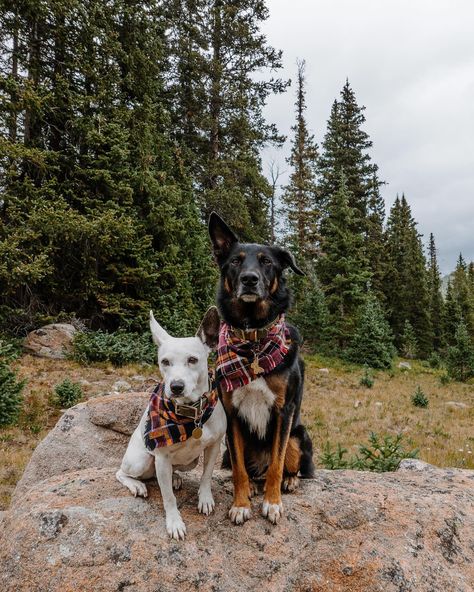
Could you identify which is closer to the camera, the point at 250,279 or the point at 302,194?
the point at 250,279

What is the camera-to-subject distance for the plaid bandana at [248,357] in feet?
9.99

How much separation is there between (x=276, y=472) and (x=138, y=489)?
1.05m

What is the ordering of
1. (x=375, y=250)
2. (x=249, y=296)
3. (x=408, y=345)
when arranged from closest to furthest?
(x=249, y=296) → (x=408, y=345) → (x=375, y=250)

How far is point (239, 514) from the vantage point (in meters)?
2.86

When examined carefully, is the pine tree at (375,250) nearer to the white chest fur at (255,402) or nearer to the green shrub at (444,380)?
the green shrub at (444,380)

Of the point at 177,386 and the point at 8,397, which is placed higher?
the point at 177,386

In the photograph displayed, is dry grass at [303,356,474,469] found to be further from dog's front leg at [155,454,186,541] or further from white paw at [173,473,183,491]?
dog's front leg at [155,454,186,541]

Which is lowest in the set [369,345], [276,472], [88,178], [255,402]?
[369,345]

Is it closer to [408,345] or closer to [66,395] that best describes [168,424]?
[66,395]

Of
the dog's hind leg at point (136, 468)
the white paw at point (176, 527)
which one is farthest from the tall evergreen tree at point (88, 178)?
the white paw at point (176, 527)

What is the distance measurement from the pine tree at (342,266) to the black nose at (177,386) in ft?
71.6

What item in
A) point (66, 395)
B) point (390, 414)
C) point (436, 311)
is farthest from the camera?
point (436, 311)

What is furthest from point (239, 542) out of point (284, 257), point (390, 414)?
point (390, 414)

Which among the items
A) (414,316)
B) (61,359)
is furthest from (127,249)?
(414,316)
